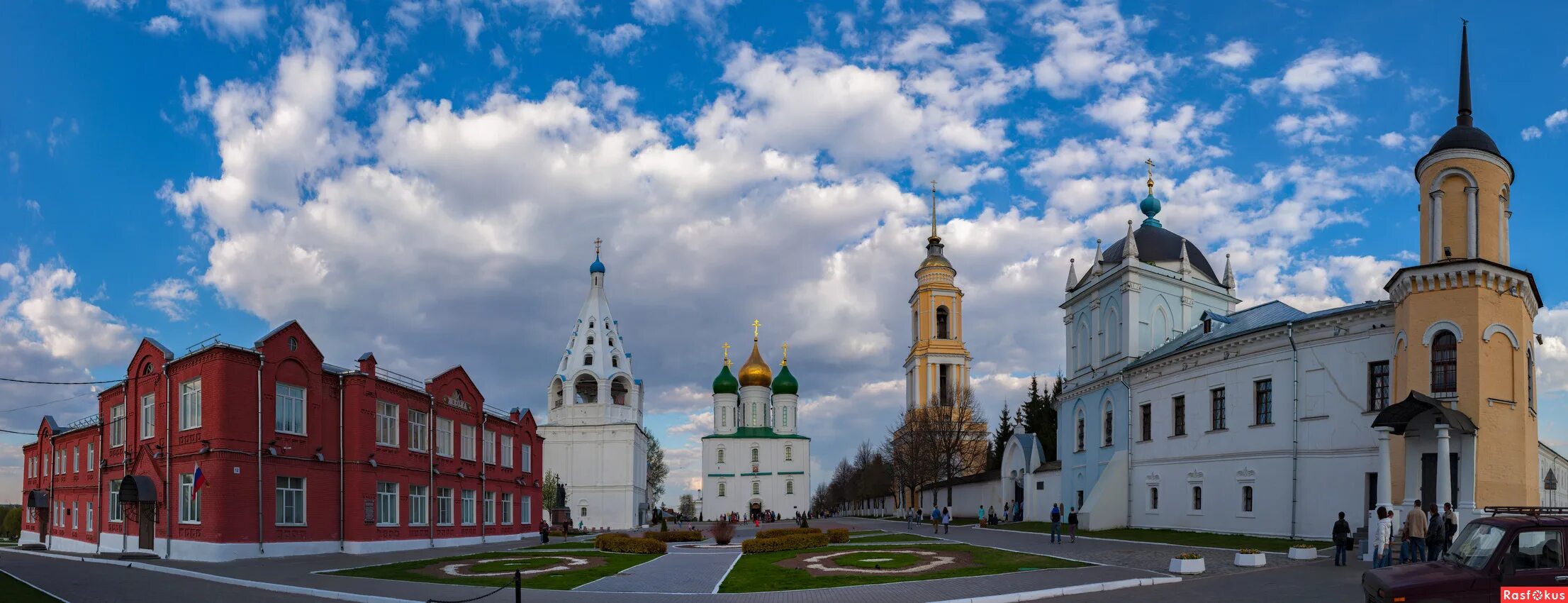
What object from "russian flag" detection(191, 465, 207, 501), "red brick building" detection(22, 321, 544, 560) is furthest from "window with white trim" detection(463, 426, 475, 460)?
"russian flag" detection(191, 465, 207, 501)

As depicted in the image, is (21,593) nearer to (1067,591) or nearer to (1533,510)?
(1067,591)

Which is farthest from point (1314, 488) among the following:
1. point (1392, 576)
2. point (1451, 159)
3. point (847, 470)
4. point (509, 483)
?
point (847, 470)

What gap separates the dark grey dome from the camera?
156 feet

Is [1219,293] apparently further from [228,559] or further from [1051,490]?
[228,559]

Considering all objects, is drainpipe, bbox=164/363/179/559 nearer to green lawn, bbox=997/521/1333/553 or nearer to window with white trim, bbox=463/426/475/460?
window with white trim, bbox=463/426/475/460

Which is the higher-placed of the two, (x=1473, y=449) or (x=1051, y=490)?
(x=1473, y=449)

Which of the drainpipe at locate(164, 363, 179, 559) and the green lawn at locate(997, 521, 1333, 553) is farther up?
the drainpipe at locate(164, 363, 179, 559)

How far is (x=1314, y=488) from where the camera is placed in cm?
3178

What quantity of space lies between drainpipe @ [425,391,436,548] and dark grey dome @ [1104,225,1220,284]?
30.3 metres

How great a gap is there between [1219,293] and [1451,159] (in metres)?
20.7

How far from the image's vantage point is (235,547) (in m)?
29.7

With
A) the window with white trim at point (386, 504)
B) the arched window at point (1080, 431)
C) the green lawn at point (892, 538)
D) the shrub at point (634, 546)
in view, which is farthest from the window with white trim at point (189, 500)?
the arched window at point (1080, 431)

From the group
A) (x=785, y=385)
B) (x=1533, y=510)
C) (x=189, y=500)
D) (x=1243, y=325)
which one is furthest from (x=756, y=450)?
(x=1533, y=510)

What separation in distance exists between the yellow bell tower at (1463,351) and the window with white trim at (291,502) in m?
31.2
